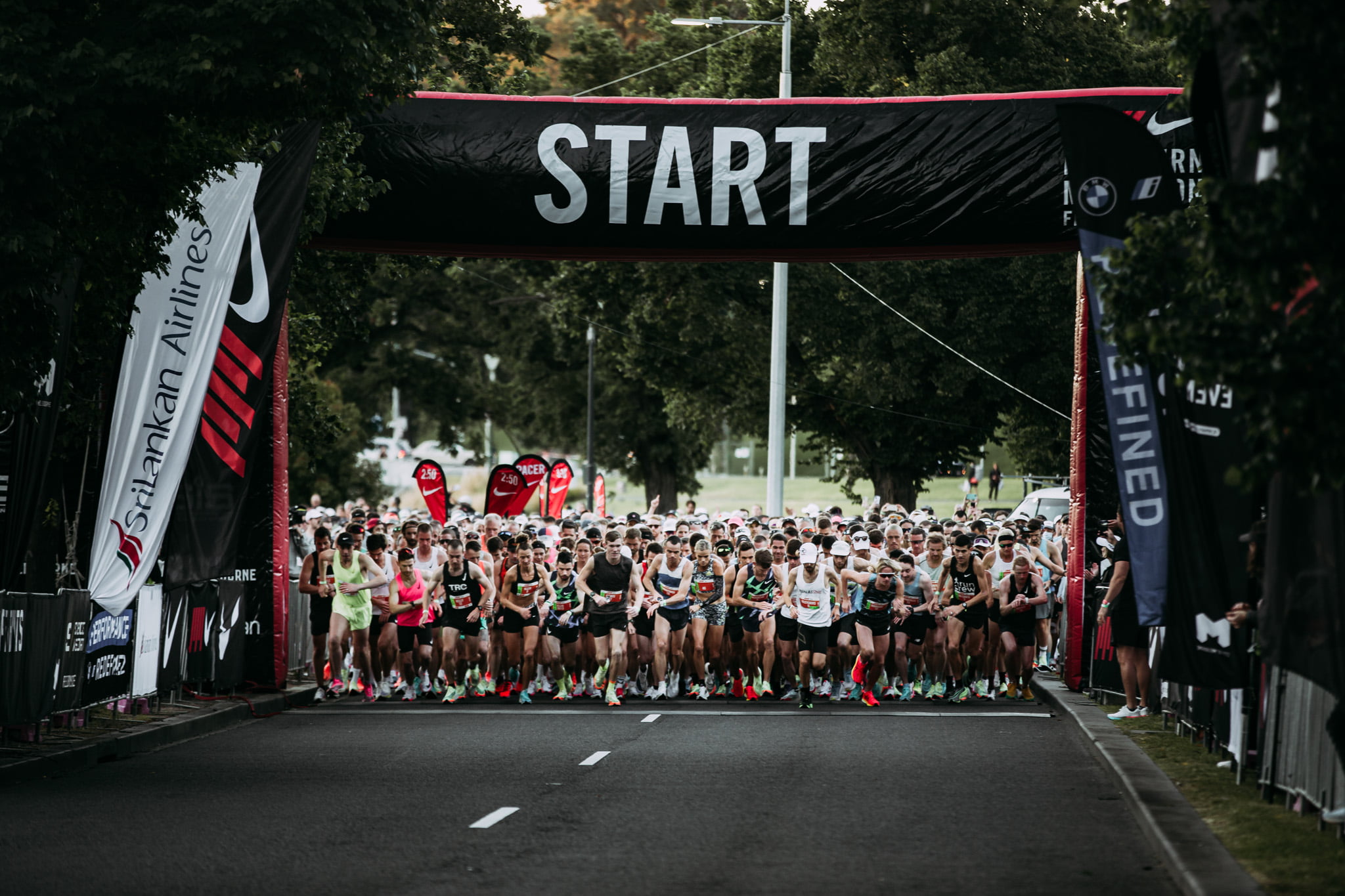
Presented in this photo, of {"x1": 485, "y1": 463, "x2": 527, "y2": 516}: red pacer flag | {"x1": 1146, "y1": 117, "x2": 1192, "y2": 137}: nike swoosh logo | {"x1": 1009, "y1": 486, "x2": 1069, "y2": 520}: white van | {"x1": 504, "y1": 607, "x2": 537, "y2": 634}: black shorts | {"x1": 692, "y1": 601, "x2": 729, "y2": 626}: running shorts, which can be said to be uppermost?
{"x1": 1146, "y1": 117, "x2": 1192, "y2": 137}: nike swoosh logo

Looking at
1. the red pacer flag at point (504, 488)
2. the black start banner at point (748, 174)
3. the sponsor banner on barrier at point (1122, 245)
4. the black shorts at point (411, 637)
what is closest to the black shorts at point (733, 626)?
the black shorts at point (411, 637)

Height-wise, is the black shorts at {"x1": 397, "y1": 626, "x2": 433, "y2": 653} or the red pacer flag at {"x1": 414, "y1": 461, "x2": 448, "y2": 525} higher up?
the red pacer flag at {"x1": 414, "y1": 461, "x2": 448, "y2": 525}

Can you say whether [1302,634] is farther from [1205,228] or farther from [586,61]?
[586,61]

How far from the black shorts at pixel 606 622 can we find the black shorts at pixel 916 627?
10.2ft

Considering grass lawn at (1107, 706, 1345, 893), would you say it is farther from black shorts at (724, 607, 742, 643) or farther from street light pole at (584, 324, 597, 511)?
street light pole at (584, 324, 597, 511)

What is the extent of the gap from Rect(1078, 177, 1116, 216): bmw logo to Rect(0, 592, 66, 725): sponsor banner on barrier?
7695mm

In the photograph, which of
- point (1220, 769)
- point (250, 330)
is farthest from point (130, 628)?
point (1220, 769)

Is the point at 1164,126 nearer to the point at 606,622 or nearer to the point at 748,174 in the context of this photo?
the point at 748,174

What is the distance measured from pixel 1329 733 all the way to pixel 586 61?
4276 cm

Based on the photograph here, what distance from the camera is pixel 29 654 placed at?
12273 millimetres

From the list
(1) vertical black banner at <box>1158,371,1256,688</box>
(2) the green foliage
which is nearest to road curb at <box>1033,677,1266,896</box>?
(1) vertical black banner at <box>1158,371,1256,688</box>

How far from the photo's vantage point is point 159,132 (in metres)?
11.5

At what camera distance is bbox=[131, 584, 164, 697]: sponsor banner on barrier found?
14977 millimetres

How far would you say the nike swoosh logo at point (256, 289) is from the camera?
1481 cm
